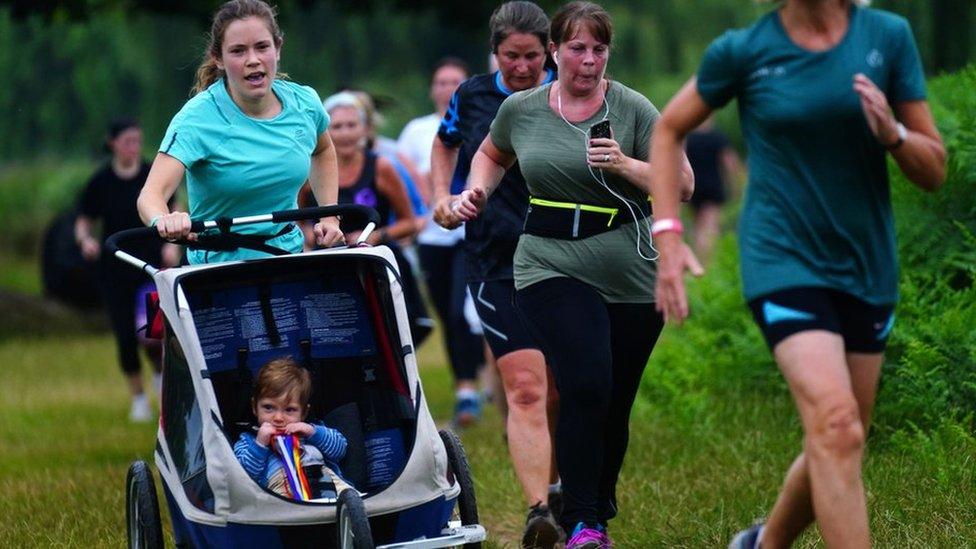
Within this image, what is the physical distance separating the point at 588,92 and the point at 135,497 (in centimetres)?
214

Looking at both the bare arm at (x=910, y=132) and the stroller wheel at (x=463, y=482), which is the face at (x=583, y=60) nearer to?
the stroller wheel at (x=463, y=482)

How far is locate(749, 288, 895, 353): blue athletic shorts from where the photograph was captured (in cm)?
504

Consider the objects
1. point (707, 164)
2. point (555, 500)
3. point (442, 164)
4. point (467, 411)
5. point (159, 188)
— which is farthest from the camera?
point (707, 164)

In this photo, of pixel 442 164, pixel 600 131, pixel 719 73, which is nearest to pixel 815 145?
pixel 719 73

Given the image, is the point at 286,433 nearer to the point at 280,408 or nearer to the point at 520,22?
the point at 280,408

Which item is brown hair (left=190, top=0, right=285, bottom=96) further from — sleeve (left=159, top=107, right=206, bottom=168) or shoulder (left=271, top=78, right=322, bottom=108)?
sleeve (left=159, top=107, right=206, bottom=168)

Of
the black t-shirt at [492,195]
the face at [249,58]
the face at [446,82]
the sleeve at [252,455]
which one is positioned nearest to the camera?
the sleeve at [252,455]

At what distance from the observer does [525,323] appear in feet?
22.7

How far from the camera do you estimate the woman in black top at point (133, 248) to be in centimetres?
1274

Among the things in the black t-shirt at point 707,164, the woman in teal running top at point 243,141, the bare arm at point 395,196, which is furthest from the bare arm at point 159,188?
the black t-shirt at point 707,164

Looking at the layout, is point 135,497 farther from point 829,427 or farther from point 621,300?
point 829,427

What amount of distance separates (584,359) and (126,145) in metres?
7.40

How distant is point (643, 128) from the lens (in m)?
6.63

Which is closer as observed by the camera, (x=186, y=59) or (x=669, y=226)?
(x=669, y=226)
